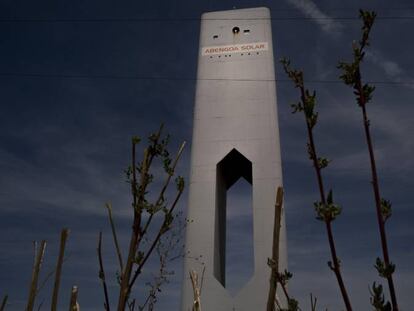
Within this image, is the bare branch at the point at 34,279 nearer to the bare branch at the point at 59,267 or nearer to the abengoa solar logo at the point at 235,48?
the bare branch at the point at 59,267

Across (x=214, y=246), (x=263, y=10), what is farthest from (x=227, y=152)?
(x=263, y=10)

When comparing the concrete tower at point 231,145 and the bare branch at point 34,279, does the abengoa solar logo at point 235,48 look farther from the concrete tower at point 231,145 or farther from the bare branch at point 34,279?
the bare branch at point 34,279

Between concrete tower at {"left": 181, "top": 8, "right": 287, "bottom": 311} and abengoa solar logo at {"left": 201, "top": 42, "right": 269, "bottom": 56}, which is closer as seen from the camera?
concrete tower at {"left": 181, "top": 8, "right": 287, "bottom": 311}

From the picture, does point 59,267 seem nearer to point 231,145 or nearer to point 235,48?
point 231,145

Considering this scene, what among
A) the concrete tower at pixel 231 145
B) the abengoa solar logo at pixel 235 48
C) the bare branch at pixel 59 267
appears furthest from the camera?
the abengoa solar logo at pixel 235 48

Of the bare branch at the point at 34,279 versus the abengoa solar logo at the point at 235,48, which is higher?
the abengoa solar logo at the point at 235,48

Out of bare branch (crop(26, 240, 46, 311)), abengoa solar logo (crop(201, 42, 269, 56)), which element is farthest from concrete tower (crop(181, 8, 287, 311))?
bare branch (crop(26, 240, 46, 311))

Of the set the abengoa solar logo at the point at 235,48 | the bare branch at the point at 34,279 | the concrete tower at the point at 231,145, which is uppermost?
the abengoa solar logo at the point at 235,48

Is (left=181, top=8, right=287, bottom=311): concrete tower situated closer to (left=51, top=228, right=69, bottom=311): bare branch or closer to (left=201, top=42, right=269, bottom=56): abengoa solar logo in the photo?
(left=201, top=42, right=269, bottom=56): abengoa solar logo

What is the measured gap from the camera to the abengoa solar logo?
1391 centimetres

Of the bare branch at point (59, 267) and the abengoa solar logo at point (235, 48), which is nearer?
the bare branch at point (59, 267)

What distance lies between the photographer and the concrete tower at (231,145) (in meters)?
10.8

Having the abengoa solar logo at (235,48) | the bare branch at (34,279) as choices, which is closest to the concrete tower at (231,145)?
the abengoa solar logo at (235,48)

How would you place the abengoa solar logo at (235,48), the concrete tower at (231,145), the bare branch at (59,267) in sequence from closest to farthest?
the bare branch at (59,267)
the concrete tower at (231,145)
the abengoa solar logo at (235,48)
